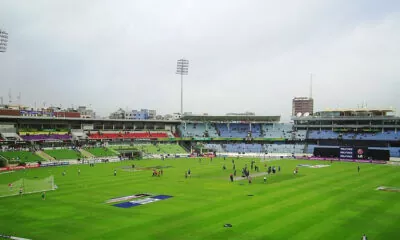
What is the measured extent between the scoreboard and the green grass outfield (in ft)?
115

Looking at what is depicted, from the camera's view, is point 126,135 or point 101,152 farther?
point 126,135

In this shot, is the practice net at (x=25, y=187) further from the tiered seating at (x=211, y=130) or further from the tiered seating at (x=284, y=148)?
the tiered seating at (x=211, y=130)

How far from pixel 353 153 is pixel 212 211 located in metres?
61.9

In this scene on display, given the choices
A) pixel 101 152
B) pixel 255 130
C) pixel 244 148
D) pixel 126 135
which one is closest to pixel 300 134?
pixel 255 130

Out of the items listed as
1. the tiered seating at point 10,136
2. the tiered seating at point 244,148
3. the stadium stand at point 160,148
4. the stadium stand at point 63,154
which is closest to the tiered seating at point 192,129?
the stadium stand at point 160,148

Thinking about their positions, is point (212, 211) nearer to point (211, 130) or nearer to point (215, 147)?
point (215, 147)

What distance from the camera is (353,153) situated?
82.3 meters

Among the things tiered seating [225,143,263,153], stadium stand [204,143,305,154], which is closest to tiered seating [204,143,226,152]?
stadium stand [204,143,305,154]

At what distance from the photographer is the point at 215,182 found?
47.0 meters

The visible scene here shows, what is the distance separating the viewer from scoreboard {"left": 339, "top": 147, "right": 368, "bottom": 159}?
8100 centimetres

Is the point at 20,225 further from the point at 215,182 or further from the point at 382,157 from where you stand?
the point at 382,157

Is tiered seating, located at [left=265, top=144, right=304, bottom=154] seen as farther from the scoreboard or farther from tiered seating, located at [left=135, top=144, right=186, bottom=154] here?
tiered seating, located at [left=135, top=144, right=186, bottom=154]

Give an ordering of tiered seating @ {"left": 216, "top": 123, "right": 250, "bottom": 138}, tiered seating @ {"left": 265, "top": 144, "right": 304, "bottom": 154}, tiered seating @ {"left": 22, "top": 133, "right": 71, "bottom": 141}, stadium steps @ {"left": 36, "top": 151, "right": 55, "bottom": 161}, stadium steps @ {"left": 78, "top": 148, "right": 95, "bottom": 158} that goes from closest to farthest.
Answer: stadium steps @ {"left": 36, "top": 151, "right": 55, "bottom": 161} < stadium steps @ {"left": 78, "top": 148, "right": 95, "bottom": 158} < tiered seating @ {"left": 22, "top": 133, "right": 71, "bottom": 141} < tiered seating @ {"left": 265, "top": 144, "right": 304, "bottom": 154} < tiered seating @ {"left": 216, "top": 123, "right": 250, "bottom": 138}

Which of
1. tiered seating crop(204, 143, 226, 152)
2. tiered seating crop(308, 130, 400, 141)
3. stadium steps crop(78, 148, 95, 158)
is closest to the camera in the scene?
stadium steps crop(78, 148, 95, 158)
